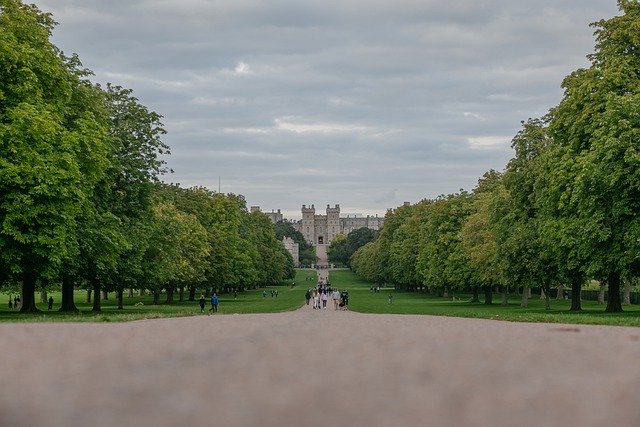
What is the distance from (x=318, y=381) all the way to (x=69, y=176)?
76.4ft

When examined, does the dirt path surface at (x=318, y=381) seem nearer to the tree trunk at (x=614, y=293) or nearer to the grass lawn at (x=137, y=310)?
the grass lawn at (x=137, y=310)

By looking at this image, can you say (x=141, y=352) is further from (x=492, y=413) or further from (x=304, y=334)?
(x=492, y=413)

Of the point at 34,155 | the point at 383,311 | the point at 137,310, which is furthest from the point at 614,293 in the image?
the point at 34,155

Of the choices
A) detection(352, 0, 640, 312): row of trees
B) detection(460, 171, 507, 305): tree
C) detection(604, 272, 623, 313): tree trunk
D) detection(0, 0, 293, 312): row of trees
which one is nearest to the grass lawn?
detection(0, 0, 293, 312): row of trees

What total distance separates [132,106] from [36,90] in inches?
621

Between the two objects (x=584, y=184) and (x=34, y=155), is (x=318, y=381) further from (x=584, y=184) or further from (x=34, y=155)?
(x=584, y=184)

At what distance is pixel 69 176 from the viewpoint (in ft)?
111

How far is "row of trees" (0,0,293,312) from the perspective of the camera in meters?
33.2

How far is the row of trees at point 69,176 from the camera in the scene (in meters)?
33.2

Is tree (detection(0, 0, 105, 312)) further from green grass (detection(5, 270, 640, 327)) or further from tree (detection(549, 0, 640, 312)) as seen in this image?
tree (detection(549, 0, 640, 312))

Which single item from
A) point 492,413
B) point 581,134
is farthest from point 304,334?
point 581,134

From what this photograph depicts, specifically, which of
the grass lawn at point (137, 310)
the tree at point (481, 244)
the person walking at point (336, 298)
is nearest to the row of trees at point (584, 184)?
the tree at point (481, 244)

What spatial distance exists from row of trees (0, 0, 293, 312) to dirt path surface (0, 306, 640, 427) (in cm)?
1201

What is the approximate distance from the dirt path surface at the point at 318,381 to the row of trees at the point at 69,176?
12.0 meters
